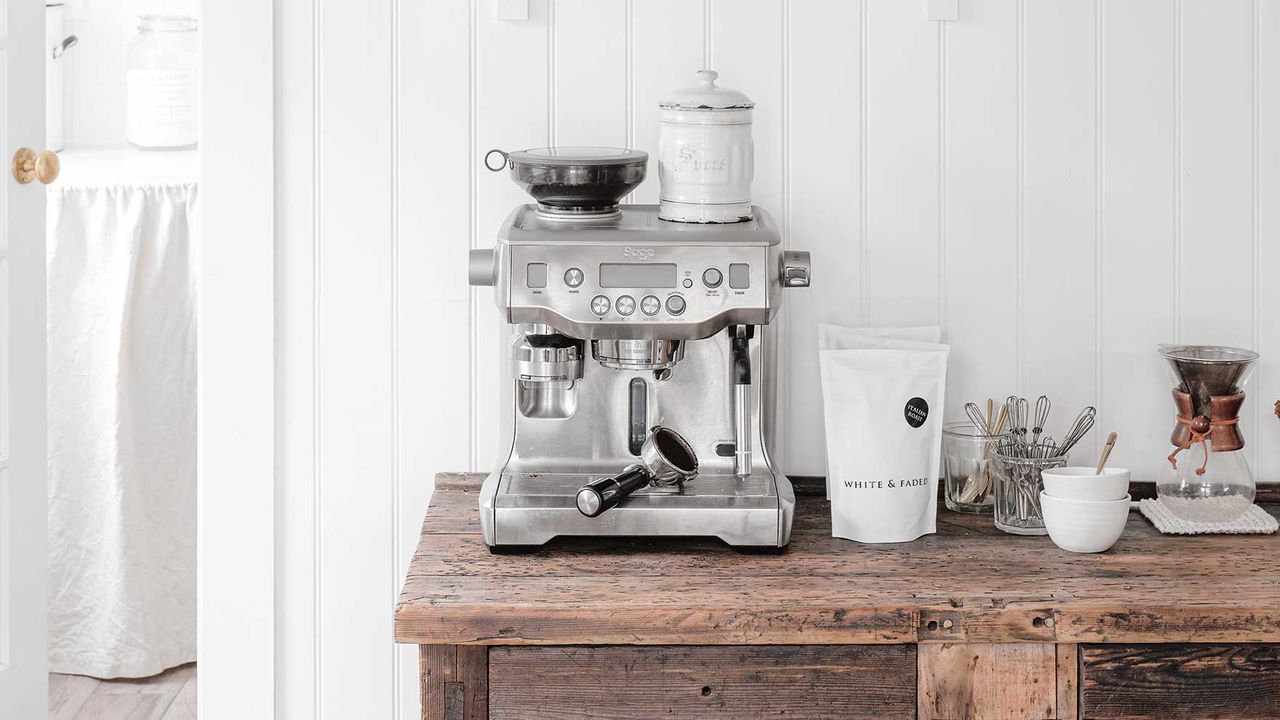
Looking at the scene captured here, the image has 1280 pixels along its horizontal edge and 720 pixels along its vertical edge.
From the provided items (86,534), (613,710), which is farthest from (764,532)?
(86,534)

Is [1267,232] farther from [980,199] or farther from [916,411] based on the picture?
[916,411]

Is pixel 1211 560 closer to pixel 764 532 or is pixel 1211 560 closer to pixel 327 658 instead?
pixel 764 532

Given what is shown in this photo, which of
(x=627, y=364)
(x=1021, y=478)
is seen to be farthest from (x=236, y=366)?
(x=1021, y=478)

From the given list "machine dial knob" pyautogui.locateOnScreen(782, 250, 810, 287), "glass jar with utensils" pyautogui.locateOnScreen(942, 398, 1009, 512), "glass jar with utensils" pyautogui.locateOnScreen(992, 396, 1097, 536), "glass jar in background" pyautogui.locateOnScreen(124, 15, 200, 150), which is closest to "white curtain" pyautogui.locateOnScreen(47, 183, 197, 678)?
"glass jar in background" pyautogui.locateOnScreen(124, 15, 200, 150)

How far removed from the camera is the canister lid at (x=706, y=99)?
1.60m

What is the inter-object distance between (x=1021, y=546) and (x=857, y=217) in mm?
563

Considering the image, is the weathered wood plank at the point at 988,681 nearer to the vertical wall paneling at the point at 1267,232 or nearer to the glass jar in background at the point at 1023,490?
the glass jar in background at the point at 1023,490

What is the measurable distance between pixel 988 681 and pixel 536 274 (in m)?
0.72

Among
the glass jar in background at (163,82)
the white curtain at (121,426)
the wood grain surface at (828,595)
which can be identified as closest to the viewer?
the wood grain surface at (828,595)

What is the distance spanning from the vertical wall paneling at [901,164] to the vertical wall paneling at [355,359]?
74 centimetres

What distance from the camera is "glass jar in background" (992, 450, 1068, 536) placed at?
1684 millimetres

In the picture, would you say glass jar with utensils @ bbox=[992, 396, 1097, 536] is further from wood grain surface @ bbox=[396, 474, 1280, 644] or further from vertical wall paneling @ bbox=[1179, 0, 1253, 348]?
vertical wall paneling @ bbox=[1179, 0, 1253, 348]

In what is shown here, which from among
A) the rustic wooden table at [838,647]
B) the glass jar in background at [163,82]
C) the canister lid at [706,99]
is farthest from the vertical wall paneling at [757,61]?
the glass jar in background at [163,82]

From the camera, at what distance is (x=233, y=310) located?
1.88m
